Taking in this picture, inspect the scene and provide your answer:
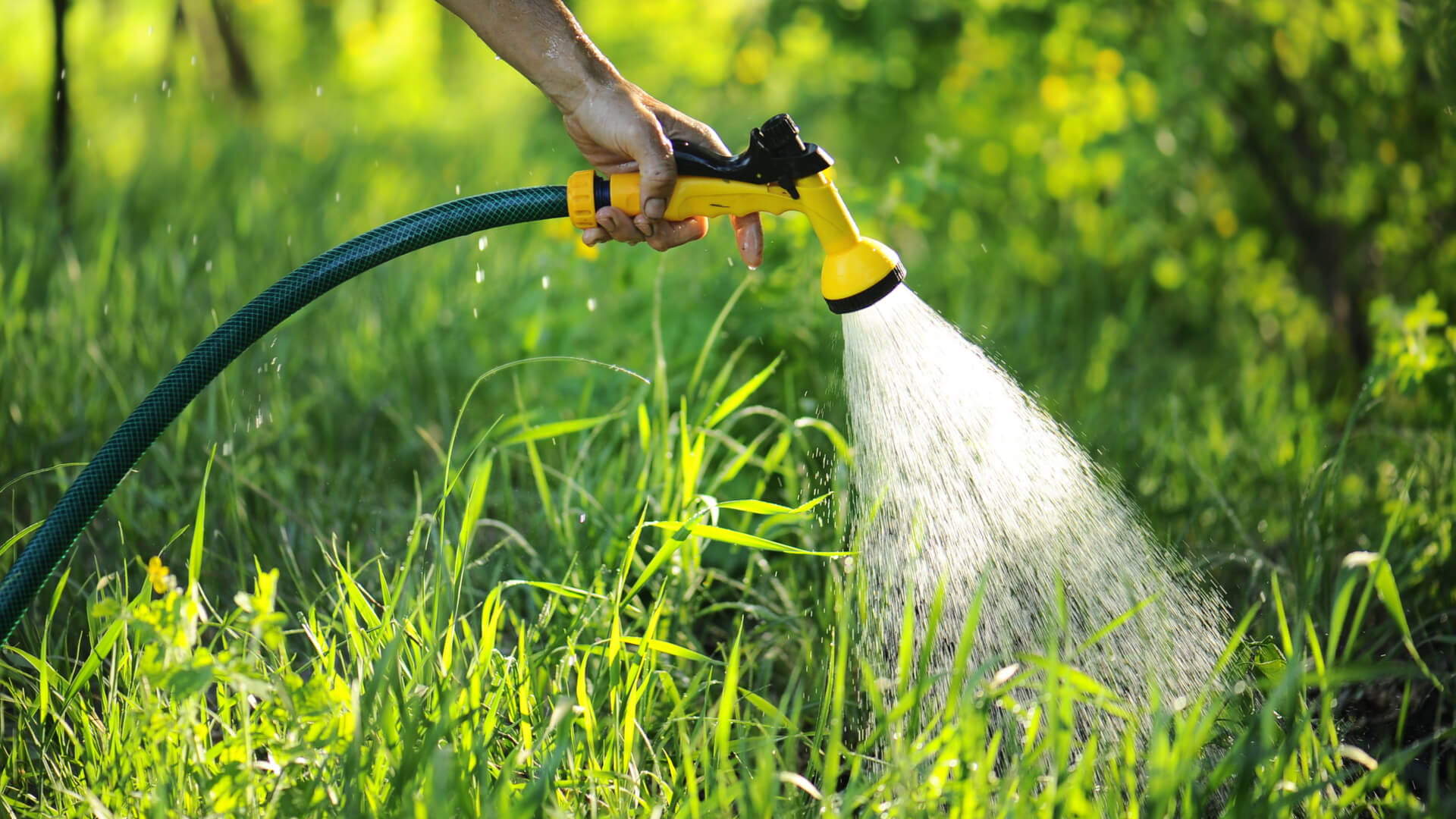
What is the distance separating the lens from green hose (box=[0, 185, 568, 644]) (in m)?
1.40

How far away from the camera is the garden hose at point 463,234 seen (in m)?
1.41

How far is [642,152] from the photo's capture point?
1.53m

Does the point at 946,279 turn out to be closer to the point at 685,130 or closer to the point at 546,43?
the point at 685,130

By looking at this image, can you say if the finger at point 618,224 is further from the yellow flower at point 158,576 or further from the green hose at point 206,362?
the yellow flower at point 158,576

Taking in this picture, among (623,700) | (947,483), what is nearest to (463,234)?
(623,700)

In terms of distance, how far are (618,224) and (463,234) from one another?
253 millimetres

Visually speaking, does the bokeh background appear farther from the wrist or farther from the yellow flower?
the wrist

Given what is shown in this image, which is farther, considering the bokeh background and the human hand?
the bokeh background

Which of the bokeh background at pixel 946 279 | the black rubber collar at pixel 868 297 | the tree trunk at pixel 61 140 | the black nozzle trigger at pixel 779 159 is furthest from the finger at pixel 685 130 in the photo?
the tree trunk at pixel 61 140

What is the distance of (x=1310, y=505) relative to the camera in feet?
6.91

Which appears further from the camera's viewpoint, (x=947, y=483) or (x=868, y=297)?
(x=947, y=483)

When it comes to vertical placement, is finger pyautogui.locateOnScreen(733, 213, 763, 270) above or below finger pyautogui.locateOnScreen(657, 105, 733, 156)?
below

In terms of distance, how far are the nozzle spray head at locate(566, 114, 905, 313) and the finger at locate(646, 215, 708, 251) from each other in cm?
9

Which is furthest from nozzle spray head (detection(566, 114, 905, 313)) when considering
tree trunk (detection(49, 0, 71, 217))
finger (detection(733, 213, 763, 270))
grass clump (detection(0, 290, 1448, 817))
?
tree trunk (detection(49, 0, 71, 217))
